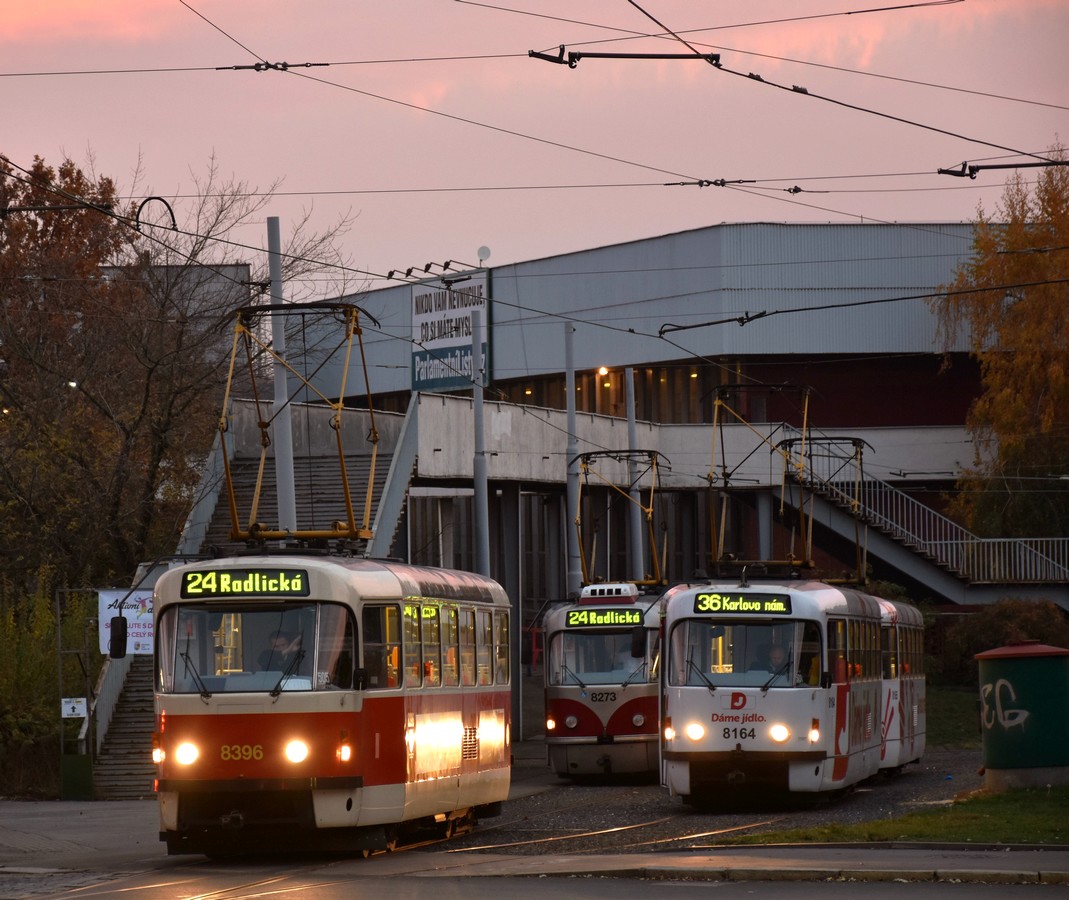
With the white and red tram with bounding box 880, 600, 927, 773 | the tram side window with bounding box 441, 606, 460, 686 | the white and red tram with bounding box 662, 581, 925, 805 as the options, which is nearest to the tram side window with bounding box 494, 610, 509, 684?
the tram side window with bounding box 441, 606, 460, 686

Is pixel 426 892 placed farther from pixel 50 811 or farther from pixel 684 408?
pixel 684 408

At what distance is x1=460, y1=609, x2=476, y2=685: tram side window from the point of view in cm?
2075

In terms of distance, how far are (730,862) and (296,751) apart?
3.93 m

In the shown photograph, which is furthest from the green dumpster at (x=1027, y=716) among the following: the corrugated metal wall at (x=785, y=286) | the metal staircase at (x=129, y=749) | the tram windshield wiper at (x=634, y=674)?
the corrugated metal wall at (x=785, y=286)

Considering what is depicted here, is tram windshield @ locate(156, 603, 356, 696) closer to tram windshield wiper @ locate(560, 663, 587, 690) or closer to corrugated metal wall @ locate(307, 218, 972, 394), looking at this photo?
tram windshield wiper @ locate(560, 663, 587, 690)

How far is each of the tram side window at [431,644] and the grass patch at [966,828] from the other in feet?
11.2

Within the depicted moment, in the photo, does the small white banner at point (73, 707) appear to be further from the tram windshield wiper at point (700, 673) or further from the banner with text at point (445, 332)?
the banner with text at point (445, 332)

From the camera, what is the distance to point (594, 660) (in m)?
32.1

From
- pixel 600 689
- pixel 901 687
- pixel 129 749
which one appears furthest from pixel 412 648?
pixel 901 687

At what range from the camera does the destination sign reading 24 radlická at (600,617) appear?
106 feet

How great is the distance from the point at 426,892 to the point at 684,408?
50.2 m

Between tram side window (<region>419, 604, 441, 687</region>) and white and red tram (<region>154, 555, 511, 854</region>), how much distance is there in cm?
39

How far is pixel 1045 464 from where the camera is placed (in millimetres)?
55031

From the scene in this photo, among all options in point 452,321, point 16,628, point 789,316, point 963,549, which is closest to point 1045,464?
point 963,549
